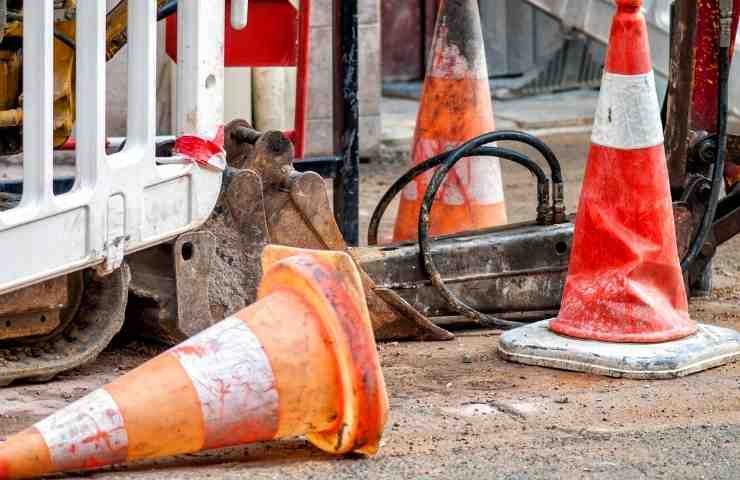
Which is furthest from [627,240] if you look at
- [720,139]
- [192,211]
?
→ [192,211]

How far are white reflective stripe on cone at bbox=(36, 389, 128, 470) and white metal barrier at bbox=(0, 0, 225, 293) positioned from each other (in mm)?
595

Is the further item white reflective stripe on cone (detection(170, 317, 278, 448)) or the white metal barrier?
the white metal barrier

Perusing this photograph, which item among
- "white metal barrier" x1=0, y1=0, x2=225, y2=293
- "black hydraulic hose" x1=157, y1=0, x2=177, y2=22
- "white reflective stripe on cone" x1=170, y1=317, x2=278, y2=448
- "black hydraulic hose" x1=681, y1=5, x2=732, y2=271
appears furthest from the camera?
"black hydraulic hose" x1=681, y1=5, x2=732, y2=271

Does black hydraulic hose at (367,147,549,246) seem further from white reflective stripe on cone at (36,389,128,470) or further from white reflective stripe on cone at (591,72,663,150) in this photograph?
white reflective stripe on cone at (36,389,128,470)

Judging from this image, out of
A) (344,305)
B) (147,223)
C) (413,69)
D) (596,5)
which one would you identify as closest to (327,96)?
(596,5)

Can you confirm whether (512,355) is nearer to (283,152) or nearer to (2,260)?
(283,152)

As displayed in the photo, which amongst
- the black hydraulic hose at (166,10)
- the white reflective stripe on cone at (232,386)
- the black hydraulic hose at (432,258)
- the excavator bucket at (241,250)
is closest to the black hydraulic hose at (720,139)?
the black hydraulic hose at (432,258)

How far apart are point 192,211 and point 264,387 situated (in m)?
1.03

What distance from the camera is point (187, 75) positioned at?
4.20m

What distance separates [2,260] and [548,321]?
67.4 inches

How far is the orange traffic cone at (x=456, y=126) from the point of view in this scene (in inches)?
231

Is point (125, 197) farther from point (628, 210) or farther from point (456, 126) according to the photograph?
point (456, 126)

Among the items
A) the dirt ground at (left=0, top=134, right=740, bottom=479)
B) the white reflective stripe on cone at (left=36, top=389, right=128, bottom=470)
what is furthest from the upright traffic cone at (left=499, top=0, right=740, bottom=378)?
the white reflective stripe on cone at (left=36, top=389, right=128, bottom=470)

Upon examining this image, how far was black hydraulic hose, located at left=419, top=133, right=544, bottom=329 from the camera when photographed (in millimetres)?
4789
